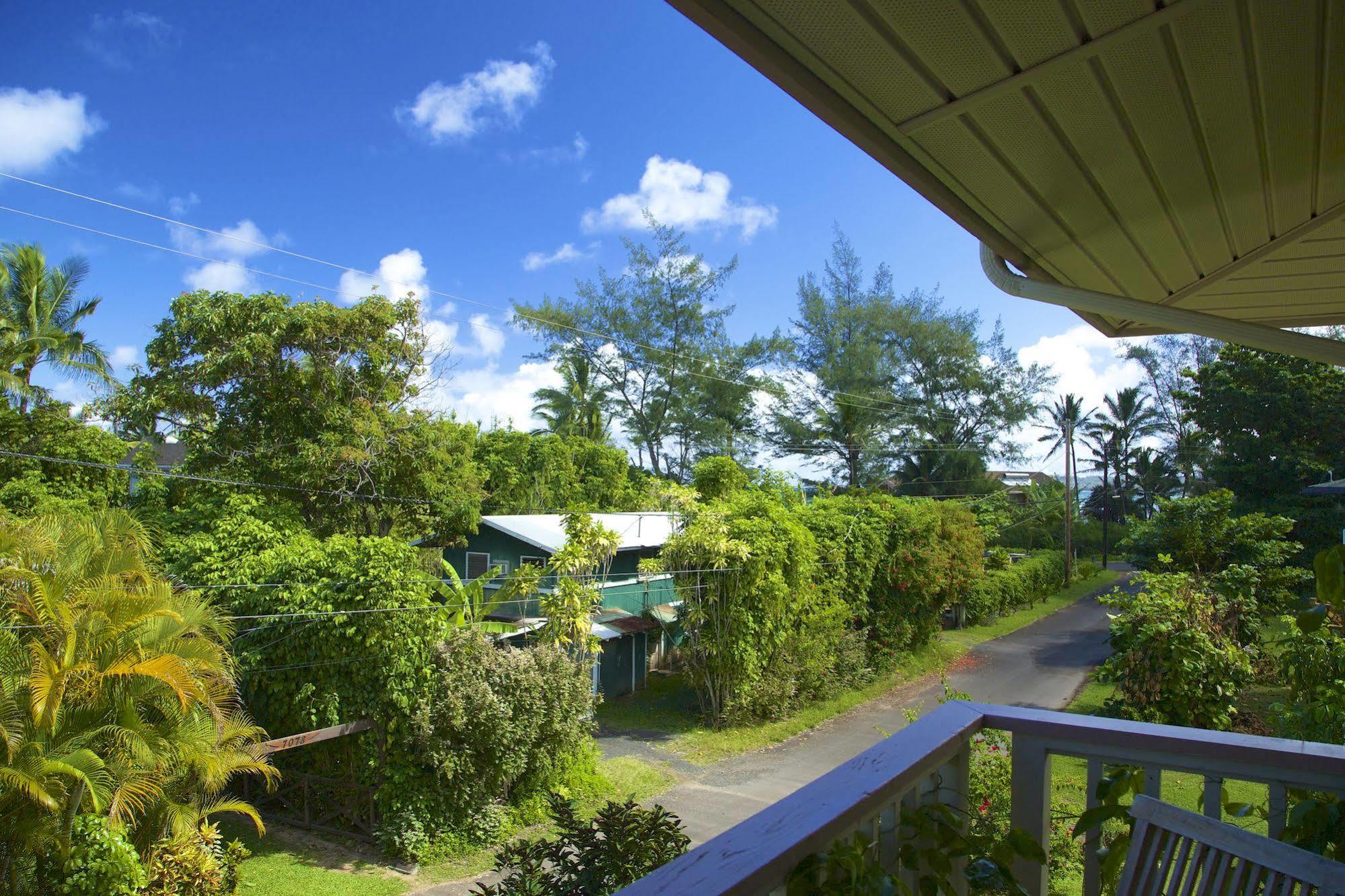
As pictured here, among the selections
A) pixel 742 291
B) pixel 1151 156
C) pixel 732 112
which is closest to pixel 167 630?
pixel 1151 156

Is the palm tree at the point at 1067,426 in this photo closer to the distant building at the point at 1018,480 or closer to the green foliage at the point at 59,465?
the distant building at the point at 1018,480

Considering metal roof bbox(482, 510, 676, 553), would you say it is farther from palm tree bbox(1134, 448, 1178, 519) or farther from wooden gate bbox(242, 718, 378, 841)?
palm tree bbox(1134, 448, 1178, 519)

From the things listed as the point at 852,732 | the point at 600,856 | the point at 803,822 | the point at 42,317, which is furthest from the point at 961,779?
the point at 42,317

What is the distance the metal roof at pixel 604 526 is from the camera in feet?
45.9

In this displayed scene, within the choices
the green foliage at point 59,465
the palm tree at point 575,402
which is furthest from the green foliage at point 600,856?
the palm tree at point 575,402

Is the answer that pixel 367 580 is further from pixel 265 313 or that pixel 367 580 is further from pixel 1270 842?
pixel 1270 842

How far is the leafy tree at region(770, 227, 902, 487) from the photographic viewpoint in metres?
31.1

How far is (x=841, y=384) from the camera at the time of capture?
31.3 m

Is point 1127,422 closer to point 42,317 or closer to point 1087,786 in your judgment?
point 42,317

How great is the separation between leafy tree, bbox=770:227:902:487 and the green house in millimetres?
15395

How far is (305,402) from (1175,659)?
13.4m

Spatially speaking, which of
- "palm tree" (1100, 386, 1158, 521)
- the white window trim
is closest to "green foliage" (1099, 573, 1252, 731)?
the white window trim

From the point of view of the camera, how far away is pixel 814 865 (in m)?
0.94

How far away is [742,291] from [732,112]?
12658 millimetres
